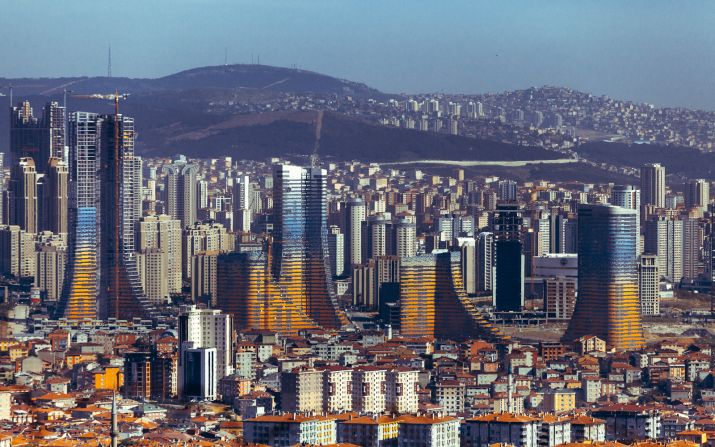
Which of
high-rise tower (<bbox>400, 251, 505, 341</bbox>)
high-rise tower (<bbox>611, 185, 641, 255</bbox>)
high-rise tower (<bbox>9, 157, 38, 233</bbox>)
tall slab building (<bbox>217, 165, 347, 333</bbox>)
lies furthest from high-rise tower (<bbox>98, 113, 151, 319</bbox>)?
high-rise tower (<bbox>611, 185, 641, 255</bbox>)

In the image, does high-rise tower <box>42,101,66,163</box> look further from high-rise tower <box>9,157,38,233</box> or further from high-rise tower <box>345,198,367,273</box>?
high-rise tower <box>345,198,367,273</box>

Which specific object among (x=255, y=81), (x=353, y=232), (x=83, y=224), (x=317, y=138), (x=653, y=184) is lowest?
(x=353, y=232)

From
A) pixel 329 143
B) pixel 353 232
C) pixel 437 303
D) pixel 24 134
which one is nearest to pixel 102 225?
pixel 437 303

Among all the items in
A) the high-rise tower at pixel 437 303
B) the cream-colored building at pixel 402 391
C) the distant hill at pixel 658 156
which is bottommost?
the cream-colored building at pixel 402 391

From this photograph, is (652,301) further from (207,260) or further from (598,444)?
(598,444)

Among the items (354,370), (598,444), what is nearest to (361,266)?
(354,370)

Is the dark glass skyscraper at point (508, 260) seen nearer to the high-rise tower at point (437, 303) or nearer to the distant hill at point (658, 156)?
the high-rise tower at point (437, 303)

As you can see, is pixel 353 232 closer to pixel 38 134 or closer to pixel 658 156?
pixel 38 134

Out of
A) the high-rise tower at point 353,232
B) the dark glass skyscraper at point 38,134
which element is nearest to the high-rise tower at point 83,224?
the high-rise tower at point 353,232

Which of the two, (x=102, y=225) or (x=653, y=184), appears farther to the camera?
(x=653, y=184)
